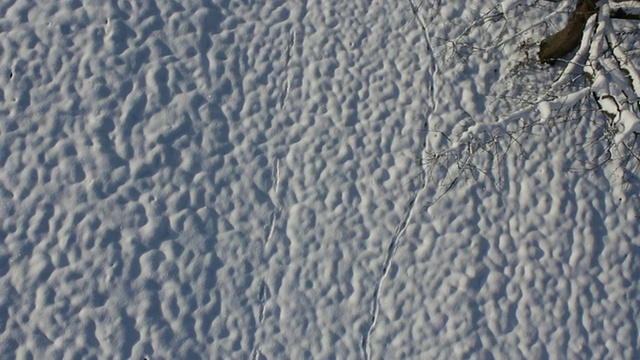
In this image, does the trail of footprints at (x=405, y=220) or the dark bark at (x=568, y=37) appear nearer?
the dark bark at (x=568, y=37)

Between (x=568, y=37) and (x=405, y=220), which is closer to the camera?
(x=568, y=37)

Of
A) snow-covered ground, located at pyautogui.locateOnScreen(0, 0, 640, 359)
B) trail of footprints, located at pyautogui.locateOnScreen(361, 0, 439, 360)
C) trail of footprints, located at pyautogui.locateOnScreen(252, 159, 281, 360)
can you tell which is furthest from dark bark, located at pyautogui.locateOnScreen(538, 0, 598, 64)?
trail of footprints, located at pyautogui.locateOnScreen(252, 159, 281, 360)

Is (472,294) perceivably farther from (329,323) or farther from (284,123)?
(284,123)

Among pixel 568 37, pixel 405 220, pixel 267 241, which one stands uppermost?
pixel 568 37

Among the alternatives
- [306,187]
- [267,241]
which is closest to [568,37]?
[306,187]

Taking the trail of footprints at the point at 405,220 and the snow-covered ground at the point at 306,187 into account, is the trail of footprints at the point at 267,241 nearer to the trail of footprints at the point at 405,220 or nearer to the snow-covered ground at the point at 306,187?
the snow-covered ground at the point at 306,187

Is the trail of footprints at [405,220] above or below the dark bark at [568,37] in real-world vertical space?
below

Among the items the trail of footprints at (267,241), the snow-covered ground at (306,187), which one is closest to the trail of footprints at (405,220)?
the snow-covered ground at (306,187)

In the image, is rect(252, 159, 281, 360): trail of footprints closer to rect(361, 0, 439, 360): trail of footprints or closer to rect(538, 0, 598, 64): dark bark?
rect(361, 0, 439, 360): trail of footprints

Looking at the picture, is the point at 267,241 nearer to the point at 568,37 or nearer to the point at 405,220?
the point at 405,220
